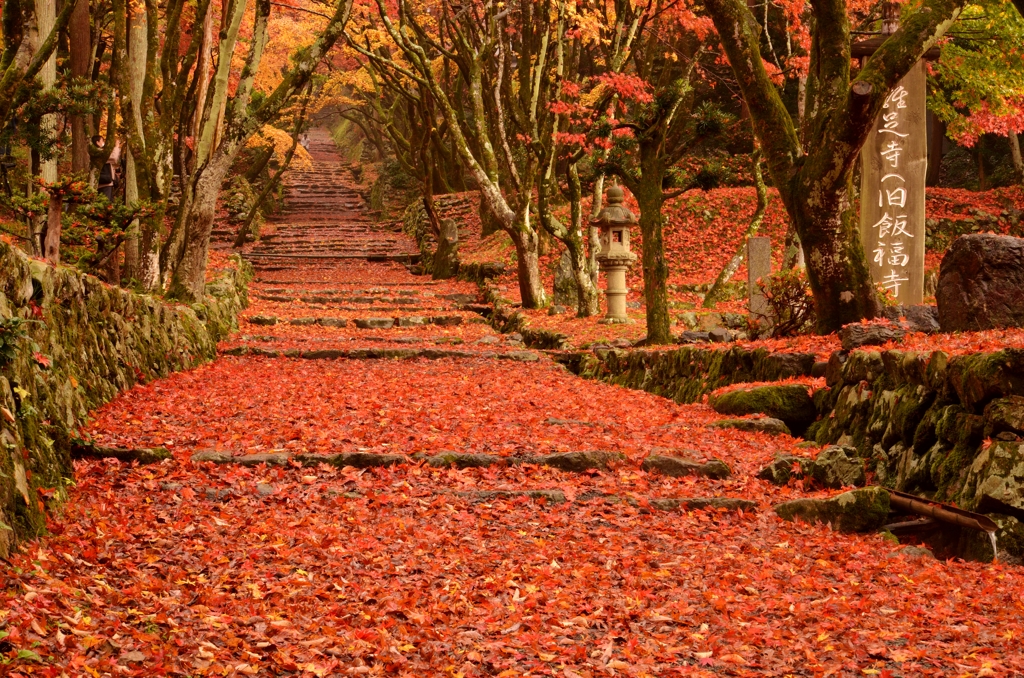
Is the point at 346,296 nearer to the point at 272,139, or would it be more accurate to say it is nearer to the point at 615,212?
the point at 615,212

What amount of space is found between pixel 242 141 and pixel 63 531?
8959mm

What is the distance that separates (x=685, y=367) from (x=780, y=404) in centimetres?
253

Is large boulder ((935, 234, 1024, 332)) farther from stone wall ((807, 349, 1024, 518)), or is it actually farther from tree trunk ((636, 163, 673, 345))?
tree trunk ((636, 163, 673, 345))

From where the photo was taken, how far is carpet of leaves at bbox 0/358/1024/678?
3.84 meters

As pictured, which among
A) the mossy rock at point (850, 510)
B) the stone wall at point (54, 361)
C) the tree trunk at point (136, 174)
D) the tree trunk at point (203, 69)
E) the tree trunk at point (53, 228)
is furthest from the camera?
the tree trunk at point (203, 69)

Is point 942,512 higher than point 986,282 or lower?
lower

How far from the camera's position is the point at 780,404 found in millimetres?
8734

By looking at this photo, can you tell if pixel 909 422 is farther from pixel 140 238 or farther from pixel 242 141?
pixel 140 238

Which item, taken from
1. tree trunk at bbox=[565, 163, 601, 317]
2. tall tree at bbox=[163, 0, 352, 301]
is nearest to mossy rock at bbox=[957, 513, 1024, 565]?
tall tree at bbox=[163, 0, 352, 301]

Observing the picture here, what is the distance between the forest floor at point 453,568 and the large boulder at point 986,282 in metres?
1.80

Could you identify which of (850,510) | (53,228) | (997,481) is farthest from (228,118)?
(997,481)

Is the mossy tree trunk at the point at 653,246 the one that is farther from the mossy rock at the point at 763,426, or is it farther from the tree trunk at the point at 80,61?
the tree trunk at the point at 80,61

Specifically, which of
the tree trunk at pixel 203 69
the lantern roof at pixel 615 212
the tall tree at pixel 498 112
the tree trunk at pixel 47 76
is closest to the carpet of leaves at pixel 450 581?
the tree trunk at pixel 47 76

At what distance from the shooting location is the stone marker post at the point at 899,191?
12.4 meters
